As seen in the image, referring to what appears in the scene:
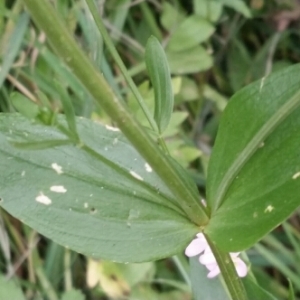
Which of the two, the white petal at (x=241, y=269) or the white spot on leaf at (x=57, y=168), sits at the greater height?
the white spot on leaf at (x=57, y=168)

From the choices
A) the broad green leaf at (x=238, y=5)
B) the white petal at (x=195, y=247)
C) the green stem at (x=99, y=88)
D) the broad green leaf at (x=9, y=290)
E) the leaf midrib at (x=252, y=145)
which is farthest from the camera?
the broad green leaf at (x=238, y=5)

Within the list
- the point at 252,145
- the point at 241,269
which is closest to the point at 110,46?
the point at 252,145

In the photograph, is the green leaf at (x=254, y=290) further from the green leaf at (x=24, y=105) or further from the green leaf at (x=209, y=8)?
the green leaf at (x=209, y=8)

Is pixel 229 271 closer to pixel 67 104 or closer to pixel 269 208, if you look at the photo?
pixel 269 208

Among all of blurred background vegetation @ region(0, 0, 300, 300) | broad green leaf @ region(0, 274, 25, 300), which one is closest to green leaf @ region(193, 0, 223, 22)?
blurred background vegetation @ region(0, 0, 300, 300)

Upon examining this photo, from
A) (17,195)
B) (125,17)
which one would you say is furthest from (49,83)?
(17,195)

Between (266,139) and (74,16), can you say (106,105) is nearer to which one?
(266,139)

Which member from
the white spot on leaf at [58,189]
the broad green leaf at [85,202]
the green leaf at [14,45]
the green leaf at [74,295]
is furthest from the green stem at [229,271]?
the green leaf at [14,45]
